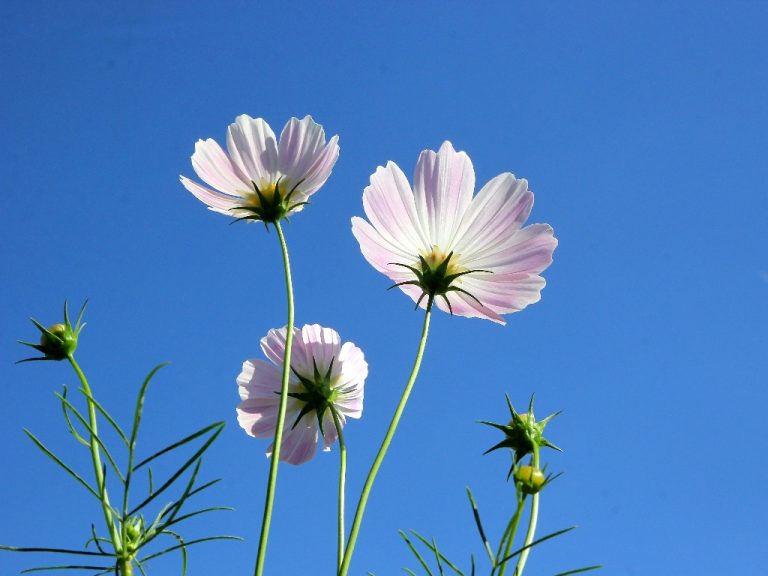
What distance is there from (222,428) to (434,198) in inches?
16.5

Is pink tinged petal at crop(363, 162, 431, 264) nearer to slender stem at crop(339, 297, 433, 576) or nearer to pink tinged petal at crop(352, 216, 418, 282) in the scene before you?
pink tinged petal at crop(352, 216, 418, 282)

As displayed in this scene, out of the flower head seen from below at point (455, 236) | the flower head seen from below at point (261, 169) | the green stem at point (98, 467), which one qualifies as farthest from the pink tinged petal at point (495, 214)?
the green stem at point (98, 467)

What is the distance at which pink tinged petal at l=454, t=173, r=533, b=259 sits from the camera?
2.88 ft

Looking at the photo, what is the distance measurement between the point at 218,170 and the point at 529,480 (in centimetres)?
46

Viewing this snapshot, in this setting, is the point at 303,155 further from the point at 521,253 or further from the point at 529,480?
the point at 529,480

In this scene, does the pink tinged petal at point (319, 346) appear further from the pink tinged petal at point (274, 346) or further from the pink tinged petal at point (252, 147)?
the pink tinged petal at point (252, 147)

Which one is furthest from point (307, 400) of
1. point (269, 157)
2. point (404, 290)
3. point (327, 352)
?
point (269, 157)

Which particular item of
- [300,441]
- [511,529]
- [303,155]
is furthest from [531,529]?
[303,155]

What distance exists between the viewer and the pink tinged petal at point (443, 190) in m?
0.88

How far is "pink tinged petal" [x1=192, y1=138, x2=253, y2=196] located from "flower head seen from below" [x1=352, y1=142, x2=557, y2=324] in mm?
151

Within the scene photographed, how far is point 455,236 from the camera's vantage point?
904mm

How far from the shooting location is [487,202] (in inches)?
35.0

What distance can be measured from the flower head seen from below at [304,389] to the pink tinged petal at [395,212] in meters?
0.13

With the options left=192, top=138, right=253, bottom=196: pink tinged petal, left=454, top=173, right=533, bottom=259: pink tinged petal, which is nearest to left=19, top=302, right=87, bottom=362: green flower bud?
left=192, top=138, right=253, bottom=196: pink tinged petal
